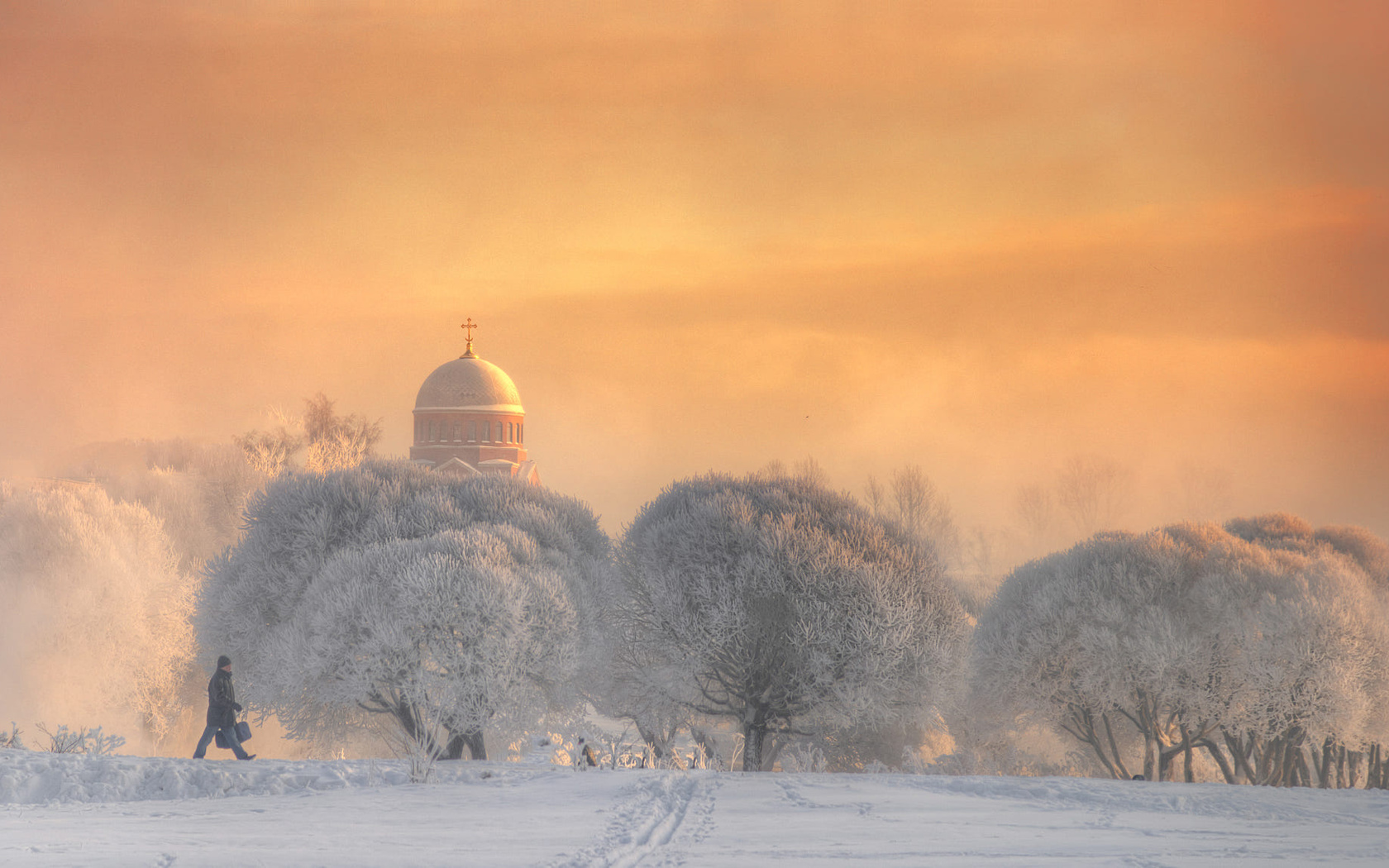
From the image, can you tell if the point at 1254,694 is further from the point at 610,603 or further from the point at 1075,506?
the point at 1075,506

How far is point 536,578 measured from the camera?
22.4m

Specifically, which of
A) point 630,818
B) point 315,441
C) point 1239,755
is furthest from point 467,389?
point 630,818

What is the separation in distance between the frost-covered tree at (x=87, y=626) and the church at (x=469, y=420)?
41828mm

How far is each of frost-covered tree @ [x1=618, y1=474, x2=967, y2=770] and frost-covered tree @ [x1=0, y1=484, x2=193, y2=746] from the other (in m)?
22.8

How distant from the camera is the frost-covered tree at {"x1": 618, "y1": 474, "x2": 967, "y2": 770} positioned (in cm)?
2267

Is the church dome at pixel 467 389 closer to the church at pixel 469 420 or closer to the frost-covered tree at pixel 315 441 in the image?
the church at pixel 469 420

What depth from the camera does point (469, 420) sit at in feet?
283

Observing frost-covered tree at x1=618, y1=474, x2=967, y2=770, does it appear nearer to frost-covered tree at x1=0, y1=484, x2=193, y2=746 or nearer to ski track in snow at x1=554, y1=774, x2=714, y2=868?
ski track in snow at x1=554, y1=774, x2=714, y2=868

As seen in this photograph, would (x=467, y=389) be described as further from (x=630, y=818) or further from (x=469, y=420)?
(x=630, y=818)

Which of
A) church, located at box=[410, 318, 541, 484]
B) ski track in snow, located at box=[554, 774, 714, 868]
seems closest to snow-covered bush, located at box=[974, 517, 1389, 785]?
ski track in snow, located at box=[554, 774, 714, 868]

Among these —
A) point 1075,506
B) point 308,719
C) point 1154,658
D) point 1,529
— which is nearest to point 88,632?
point 1,529

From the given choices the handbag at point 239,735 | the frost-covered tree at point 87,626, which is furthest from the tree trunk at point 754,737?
the frost-covered tree at point 87,626

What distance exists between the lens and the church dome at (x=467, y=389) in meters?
86.6

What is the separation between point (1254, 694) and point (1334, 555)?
17.8 ft
